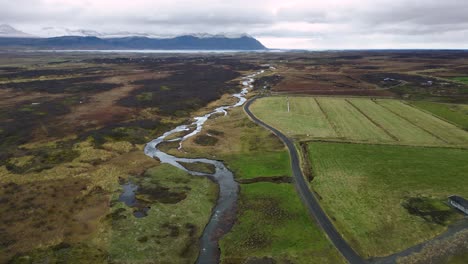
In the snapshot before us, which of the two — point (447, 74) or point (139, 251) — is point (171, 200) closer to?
point (139, 251)

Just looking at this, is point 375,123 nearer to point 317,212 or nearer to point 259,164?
point 259,164

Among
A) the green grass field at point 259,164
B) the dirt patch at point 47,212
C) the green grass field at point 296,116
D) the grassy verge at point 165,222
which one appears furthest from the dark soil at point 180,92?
the dirt patch at point 47,212

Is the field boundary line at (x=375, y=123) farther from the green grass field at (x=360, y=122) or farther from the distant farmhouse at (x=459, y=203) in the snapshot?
the distant farmhouse at (x=459, y=203)

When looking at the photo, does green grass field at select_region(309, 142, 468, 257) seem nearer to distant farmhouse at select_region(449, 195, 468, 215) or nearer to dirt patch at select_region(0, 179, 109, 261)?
distant farmhouse at select_region(449, 195, 468, 215)

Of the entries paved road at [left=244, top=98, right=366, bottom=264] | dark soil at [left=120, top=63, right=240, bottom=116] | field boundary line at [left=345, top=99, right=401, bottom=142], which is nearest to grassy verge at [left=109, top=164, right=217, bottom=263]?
paved road at [left=244, top=98, right=366, bottom=264]

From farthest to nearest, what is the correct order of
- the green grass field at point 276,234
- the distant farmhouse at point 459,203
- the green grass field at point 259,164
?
the green grass field at point 259,164
the distant farmhouse at point 459,203
the green grass field at point 276,234

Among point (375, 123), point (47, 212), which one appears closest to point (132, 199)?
point (47, 212)
